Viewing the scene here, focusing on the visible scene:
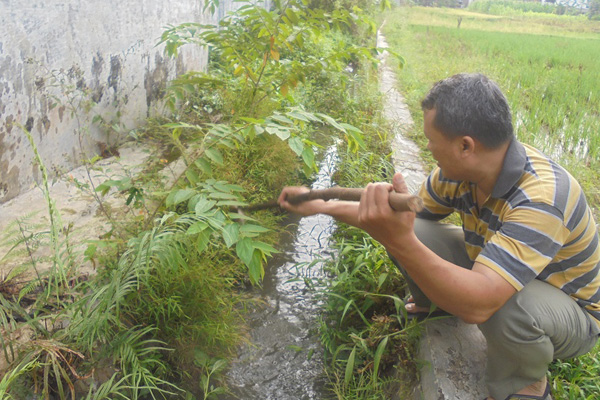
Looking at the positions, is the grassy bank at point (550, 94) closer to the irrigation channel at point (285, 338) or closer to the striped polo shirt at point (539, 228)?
the striped polo shirt at point (539, 228)

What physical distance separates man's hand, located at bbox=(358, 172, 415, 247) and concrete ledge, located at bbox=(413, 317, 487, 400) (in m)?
0.73

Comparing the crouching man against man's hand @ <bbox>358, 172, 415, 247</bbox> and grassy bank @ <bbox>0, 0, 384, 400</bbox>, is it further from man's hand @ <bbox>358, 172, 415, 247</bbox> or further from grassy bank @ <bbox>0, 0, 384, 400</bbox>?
grassy bank @ <bbox>0, 0, 384, 400</bbox>

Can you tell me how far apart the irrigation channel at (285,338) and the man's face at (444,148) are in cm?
122

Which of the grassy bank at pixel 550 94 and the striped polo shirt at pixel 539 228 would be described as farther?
the grassy bank at pixel 550 94

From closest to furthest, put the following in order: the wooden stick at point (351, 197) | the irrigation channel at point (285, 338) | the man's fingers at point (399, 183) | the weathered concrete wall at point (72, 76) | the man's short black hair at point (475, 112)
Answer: the wooden stick at point (351, 197) → the man's fingers at point (399, 183) → the man's short black hair at point (475, 112) → the irrigation channel at point (285, 338) → the weathered concrete wall at point (72, 76)

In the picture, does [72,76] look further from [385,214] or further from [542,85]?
[542,85]

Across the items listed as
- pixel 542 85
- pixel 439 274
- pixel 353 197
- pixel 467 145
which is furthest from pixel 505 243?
pixel 542 85

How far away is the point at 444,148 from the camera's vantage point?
5.80ft

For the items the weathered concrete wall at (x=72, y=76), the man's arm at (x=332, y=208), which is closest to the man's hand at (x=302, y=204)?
the man's arm at (x=332, y=208)

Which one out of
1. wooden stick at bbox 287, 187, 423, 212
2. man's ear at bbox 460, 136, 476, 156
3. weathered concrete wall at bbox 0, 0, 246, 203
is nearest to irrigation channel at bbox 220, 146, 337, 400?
wooden stick at bbox 287, 187, 423, 212

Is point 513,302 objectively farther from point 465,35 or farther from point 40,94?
point 465,35

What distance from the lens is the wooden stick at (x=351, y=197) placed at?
1.27 meters

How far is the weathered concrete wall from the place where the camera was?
290 centimetres

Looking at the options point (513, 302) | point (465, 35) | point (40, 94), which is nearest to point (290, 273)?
point (513, 302)
